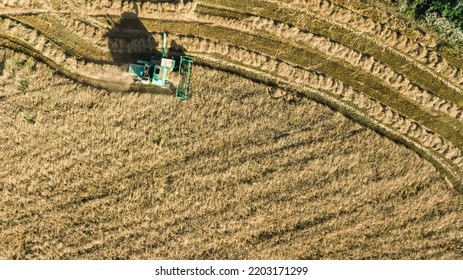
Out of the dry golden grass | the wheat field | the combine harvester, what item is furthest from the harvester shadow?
the dry golden grass

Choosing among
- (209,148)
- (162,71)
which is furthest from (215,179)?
(162,71)

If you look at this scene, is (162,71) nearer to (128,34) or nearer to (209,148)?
(128,34)

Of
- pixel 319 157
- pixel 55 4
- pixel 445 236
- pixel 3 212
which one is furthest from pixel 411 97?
pixel 3 212

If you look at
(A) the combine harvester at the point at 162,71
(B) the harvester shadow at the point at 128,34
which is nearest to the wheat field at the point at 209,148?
(B) the harvester shadow at the point at 128,34

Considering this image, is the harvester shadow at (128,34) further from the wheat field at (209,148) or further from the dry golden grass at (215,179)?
the dry golden grass at (215,179)

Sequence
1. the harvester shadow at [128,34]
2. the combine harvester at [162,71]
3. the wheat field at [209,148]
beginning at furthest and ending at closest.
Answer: the harvester shadow at [128,34] < the wheat field at [209,148] < the combine harvester at [162,71]

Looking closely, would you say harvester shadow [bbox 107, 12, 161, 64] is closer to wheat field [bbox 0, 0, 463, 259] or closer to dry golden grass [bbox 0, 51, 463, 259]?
wheat field [bbox 0, 0, 463, 259]

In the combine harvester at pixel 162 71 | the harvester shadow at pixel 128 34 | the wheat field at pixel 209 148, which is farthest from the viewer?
the harvester shadow at pixel 128 34

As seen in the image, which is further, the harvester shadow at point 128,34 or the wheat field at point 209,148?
the harvester shadow at point 128,34
